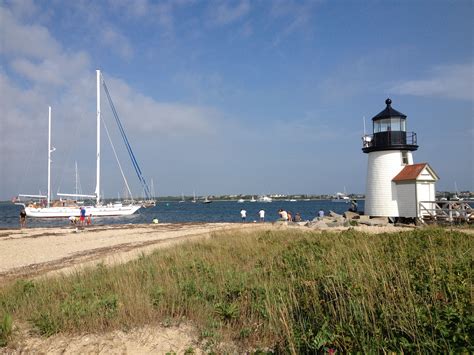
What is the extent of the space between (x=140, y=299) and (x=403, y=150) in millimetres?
23199

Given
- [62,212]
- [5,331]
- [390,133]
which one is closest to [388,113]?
[390,133]

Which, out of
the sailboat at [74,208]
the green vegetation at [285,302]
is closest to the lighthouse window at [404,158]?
the green vegetation at [285,302]

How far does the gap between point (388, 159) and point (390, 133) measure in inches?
71.6

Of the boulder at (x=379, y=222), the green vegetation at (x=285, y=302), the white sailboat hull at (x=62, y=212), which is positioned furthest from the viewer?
the white sailboat hull at (x=62, y=212)

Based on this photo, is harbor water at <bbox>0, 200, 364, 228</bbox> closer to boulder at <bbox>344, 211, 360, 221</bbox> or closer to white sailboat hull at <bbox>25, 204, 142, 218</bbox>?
white sailboat hull at <bbox>25, 204, 142, 218</bbox>

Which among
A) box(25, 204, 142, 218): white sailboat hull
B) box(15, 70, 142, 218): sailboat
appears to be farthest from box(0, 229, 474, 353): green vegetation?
box(25, 204, 142, 218): white sailboat hull

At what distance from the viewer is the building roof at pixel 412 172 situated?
23.1 m

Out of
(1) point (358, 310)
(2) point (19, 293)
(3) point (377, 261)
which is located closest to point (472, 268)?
(3) point (377, 261)

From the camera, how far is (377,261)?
7.37 m

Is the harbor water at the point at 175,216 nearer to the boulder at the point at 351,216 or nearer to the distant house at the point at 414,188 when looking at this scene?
the boulder at the point at 351,216

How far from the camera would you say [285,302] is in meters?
5.96

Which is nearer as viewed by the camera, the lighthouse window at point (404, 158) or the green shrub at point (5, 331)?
the green shrub at point (5, 331)

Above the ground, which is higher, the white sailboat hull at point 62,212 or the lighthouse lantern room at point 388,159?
the lighthouse lantern room at point 388,159

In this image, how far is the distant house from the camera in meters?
23.1
